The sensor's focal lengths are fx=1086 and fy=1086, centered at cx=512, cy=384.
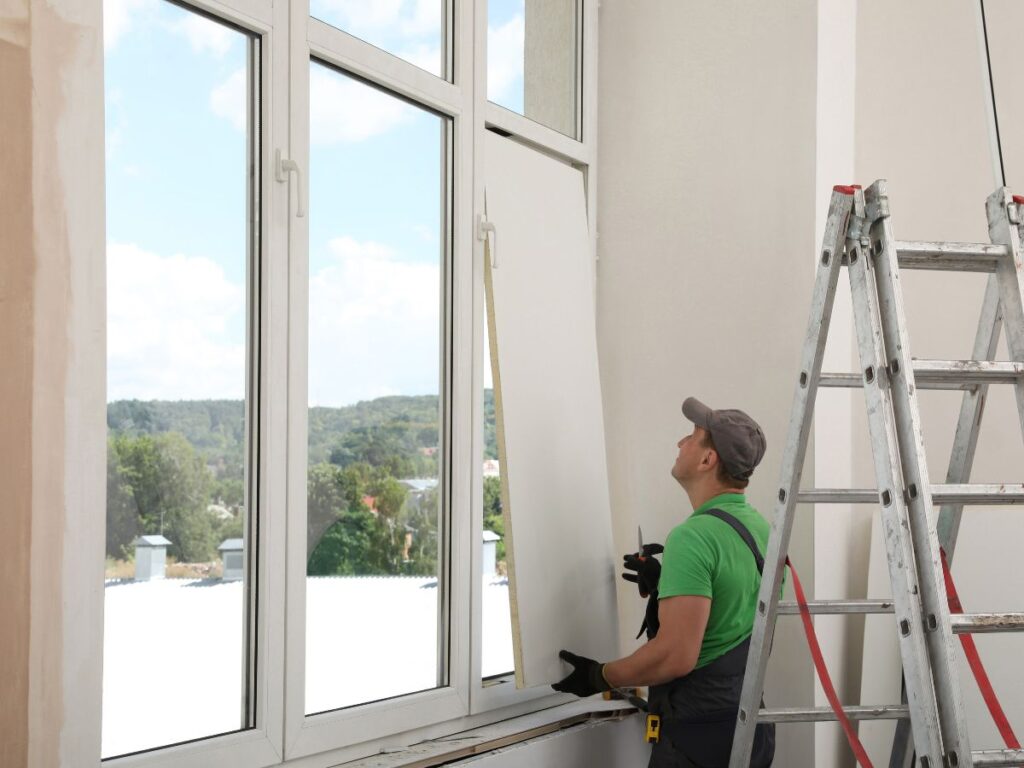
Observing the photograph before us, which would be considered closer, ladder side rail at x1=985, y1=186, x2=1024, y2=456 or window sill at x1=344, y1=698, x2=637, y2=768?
ladder side rail at x1=985, y1=186, x2=1024, y2=456

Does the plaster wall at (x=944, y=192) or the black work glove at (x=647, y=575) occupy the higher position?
the plaster wall at (x=944, y=192)

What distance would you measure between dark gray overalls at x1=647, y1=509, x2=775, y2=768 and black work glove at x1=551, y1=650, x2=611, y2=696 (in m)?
0.18

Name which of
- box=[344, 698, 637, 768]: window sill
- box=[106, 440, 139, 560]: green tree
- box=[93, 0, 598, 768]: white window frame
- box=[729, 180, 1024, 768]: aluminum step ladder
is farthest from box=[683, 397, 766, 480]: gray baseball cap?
box=[106, 440, 139, 560]: green tree

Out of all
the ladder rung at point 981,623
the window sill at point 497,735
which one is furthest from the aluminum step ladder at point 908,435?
the window sill at point 497,735

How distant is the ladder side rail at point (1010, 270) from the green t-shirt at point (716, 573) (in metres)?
0.73

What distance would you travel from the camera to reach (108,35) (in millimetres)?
2053

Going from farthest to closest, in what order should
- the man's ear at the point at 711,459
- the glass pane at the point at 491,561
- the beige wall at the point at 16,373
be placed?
the glass pane at the point at 491,561 → the man's ear at the point at 711,459 → the beige wall at the point at 16,373

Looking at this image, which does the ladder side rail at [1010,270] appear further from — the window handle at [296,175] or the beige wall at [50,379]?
the beige wall at [50,379]

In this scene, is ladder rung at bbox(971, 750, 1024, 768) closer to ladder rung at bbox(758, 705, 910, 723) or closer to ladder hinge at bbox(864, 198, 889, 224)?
ladder rung at bbox(758, 705, 910, 723)

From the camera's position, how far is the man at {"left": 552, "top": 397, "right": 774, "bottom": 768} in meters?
2.43

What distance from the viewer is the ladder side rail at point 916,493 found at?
67.9 inches

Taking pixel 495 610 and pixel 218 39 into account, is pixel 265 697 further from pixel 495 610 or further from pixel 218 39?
pixel 218 39

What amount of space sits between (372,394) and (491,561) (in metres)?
0.66

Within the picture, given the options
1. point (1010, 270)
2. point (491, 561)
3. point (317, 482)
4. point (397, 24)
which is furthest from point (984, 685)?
point (397, 24)
